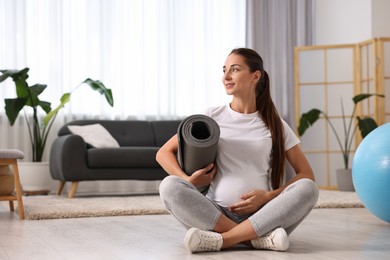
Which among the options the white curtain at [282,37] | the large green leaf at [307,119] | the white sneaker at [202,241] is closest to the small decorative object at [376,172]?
the white sneaker at [202,241]

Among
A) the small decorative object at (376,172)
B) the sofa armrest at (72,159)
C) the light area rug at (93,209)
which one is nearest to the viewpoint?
the small decorative object at (376,172)

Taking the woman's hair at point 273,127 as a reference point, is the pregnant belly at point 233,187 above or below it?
below

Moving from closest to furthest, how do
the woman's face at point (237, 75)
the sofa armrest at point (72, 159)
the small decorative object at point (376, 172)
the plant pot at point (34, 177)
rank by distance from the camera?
the woman's face at point (237, 75) < the small decorative object at point (376, 172) < the sofa armrest at point (72, 159) < the plant pot at point (34, 177)

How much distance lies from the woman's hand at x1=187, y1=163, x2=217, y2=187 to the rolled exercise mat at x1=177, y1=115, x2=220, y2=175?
0.06 ft

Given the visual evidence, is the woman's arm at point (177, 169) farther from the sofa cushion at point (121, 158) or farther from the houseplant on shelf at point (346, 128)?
the houseplant on shelf at point (346, 128)

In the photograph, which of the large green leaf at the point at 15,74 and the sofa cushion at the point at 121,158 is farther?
the large green leaf at the point at 15,74

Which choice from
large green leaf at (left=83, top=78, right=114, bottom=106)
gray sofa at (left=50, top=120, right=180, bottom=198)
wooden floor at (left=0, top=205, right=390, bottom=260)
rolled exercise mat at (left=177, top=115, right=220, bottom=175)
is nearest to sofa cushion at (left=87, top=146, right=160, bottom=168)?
gray sofa at (left=50, top=120, right=180, bottom=198)

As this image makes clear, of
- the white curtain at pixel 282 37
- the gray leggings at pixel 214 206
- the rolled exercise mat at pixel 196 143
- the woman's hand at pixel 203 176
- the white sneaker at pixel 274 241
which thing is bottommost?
the white sneaker at pixel 274 241

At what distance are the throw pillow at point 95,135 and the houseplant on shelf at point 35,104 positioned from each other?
29 centimetres

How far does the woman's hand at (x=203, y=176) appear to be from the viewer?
8.02 feet

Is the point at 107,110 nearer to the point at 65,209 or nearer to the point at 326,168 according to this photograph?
the point at 326,168

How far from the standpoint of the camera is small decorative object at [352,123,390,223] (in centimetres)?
313

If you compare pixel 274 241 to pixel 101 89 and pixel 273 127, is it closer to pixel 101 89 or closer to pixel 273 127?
pixel 273 127

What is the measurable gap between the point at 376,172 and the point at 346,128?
423cm
